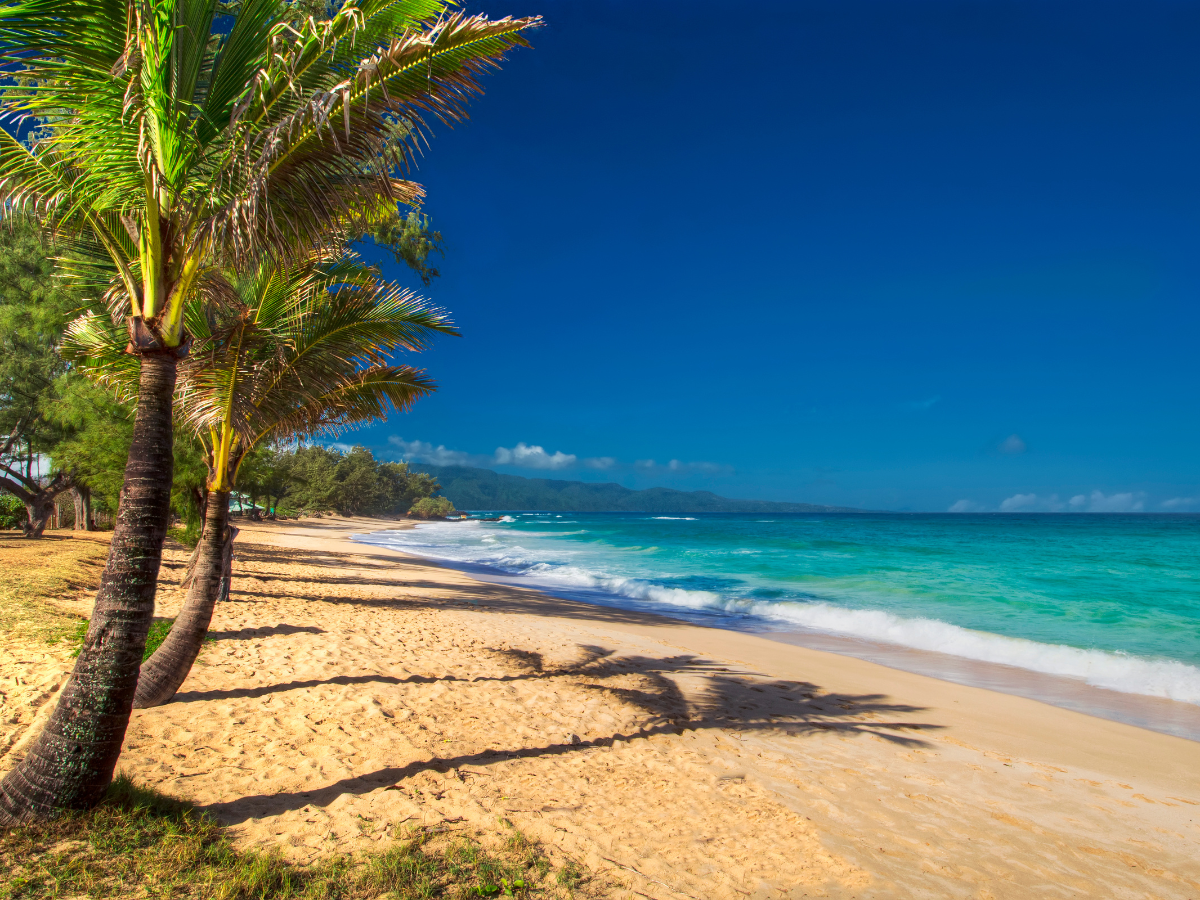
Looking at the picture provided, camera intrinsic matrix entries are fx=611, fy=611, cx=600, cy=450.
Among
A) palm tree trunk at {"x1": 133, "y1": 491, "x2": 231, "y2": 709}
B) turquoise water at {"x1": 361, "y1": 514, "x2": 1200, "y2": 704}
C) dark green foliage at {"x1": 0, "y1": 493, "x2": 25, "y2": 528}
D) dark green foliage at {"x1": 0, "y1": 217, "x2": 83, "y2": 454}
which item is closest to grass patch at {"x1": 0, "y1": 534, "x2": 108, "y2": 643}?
palm tree trunk at {"x1": 133, "y1": 491, "x2": 231, "y2": 709}

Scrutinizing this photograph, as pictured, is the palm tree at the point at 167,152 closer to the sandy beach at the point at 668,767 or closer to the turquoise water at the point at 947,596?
the sandy beach at the point at 668,767

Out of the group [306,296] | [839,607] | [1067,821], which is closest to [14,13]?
[306,296]

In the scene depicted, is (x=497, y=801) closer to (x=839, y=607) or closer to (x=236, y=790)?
(x=236, y=790)

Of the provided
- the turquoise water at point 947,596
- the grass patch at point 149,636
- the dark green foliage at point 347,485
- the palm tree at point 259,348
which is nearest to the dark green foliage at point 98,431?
the grass patch at point 149,636

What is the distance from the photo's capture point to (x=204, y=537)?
6.04m

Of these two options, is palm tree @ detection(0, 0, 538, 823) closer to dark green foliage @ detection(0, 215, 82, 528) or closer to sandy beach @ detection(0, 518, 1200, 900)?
sandy beach @ detection(0, 518, 1200, 900)

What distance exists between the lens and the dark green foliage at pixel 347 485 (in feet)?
227

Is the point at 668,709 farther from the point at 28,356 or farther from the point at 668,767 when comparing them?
the point at 28,356

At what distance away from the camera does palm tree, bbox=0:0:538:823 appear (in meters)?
3.20

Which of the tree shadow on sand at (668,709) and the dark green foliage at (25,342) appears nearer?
the tree shadow on sand at (668,709)

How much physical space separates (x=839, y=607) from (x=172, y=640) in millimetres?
15654

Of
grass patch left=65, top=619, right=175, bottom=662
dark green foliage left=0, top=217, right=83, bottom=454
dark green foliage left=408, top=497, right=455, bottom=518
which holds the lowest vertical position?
dark green foliage left=408, top=497, right=455, bottom=518

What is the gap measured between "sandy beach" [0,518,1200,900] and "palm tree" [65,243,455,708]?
1.44 meters

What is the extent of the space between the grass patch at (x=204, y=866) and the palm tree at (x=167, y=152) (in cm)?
23
